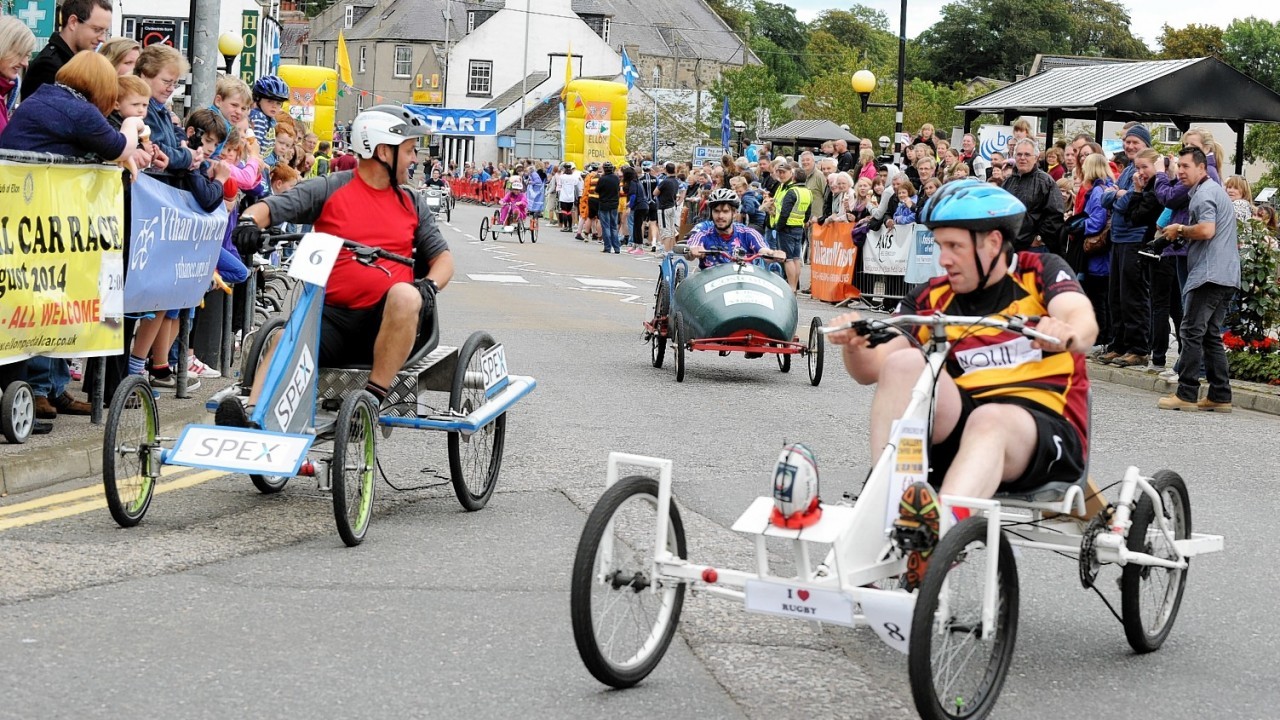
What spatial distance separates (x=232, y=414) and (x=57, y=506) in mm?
1031

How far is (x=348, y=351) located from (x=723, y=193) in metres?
7.28

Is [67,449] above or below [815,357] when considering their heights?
below

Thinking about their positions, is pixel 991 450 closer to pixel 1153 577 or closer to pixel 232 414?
pixel 1153 577

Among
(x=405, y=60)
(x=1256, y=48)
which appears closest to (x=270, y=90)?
(x=1256, y=48)

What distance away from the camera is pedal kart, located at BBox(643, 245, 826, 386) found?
45.9 ft

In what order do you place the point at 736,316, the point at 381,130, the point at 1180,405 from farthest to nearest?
the point at 736,316 < the point at 1180,405 < the point at 381,130

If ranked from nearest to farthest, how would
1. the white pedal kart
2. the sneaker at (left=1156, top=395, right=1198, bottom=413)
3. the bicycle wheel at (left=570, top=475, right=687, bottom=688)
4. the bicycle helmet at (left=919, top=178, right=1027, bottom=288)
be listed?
1. the white pedal kart
2. the bicycle wheel at (left=570, top=475, right=687, bottom=688)
3. the bicycle helmet at (left=919, top=178, right=1027, bottom=288)
4. the sneaker at (left=1156, top=395, right=1198, bottom=413)

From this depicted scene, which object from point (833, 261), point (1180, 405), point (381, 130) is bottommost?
point (1180, 405)

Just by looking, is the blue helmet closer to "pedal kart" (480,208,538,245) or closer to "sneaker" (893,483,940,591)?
"sneaker" (893,483,940,591)

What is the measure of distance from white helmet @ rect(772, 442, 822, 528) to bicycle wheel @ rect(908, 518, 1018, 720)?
39 centimetres

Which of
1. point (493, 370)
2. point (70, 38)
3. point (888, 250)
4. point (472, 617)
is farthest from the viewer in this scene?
point (888, 250)

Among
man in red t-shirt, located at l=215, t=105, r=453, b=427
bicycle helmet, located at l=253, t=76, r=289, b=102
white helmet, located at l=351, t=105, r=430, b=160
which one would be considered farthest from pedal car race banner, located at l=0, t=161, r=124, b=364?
bicycle helmet, located at l=253, t=76, r=289, b=102

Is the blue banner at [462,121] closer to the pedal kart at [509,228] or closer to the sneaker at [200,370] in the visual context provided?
the pedal kart at [509,228]

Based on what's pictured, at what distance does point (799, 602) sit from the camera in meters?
4.76
